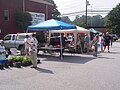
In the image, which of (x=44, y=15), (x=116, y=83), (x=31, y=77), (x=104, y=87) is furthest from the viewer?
(x=44, y=15)

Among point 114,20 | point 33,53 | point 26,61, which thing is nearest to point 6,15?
point 26,61

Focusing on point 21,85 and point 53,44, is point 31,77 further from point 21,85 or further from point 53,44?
point 53,44

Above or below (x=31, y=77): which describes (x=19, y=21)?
above

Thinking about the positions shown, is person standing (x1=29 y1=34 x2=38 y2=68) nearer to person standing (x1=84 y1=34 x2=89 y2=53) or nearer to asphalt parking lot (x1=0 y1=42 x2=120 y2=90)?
asphalt parking lot (x1=0 y1=42 x2=120 y2=90)

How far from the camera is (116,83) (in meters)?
10.4

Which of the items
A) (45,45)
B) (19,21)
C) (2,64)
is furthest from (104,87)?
(19,21)

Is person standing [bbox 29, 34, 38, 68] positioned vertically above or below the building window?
below

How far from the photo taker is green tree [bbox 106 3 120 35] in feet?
258

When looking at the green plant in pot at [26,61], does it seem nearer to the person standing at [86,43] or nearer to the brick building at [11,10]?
the person standing at [86,43]

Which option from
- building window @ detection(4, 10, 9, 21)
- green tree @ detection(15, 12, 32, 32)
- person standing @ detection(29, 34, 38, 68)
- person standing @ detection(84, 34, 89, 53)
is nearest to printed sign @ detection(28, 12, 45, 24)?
green tree @ detection(15, 12, 32, 32)

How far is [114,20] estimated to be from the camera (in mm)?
79875

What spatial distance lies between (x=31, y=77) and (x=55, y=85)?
1.98 meters

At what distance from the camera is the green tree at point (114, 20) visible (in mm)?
78625

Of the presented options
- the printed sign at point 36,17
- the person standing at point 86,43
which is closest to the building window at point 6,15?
the printed sign at point 36,17
